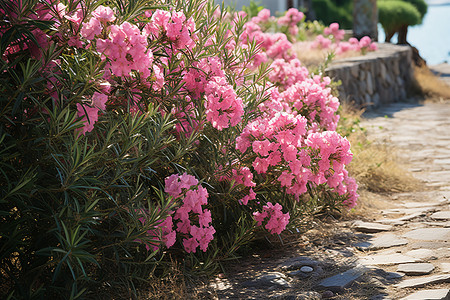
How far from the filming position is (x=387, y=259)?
3494 millimetres

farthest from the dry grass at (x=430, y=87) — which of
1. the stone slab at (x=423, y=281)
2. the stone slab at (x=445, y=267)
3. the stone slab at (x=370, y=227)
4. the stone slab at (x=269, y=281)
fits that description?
the stone slab at (x=269, y=281)

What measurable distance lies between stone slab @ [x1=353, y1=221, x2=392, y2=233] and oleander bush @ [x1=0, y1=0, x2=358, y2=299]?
736 mm

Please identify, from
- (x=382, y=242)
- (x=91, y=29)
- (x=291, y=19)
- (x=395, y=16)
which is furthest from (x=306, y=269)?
(x=395, y=16)

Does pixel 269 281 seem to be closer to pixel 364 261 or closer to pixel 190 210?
pixel 190 210

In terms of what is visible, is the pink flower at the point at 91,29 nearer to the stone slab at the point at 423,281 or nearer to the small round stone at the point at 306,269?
the small round stone at the point at 306,269

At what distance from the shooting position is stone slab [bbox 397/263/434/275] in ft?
10.7

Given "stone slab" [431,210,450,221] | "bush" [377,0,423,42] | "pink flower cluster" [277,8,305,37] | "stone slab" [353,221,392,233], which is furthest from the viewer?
"bush" [377,0,423,42]

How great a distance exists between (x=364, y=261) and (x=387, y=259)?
0.16 m

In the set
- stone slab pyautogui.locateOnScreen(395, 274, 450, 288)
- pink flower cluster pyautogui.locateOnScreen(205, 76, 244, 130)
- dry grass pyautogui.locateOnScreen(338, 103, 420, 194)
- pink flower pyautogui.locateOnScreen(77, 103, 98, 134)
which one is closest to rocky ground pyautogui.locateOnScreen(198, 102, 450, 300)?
stone slab pyautogui.locateOnScreen(395, 274, 450, 288)

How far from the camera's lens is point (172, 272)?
298 cm

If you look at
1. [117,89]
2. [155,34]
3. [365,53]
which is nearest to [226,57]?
[155,34]

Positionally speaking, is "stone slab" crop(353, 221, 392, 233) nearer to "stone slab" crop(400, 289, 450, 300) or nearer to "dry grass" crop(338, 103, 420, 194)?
"dry grass" crop(338, 103, 420, 194)

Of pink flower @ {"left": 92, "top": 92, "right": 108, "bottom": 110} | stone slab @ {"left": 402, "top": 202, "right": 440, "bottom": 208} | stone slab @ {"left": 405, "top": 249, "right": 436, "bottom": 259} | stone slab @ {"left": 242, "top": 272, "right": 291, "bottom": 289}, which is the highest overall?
pink flower @ {"left": 92, "top": 92, "right": 108, "bottom": 110}

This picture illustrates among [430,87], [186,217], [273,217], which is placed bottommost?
[430,87]
